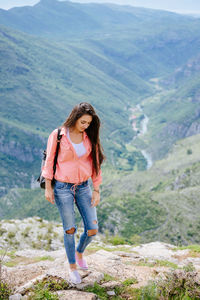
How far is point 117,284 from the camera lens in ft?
22.7

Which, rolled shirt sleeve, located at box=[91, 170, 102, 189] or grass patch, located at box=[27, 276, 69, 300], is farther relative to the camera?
rolled shirt sleeve, located at box=[91, 170, 102, 189]

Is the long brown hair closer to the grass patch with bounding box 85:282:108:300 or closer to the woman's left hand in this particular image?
the woman's left hand

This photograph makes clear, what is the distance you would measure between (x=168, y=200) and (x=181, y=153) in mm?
75680

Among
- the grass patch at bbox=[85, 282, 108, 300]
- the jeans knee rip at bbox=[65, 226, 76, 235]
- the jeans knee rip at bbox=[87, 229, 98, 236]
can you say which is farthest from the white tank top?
the grass patch at bbox=[85, 282, 108, 300]

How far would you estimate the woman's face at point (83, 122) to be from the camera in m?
6.48

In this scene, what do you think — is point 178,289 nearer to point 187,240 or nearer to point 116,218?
point 187,240

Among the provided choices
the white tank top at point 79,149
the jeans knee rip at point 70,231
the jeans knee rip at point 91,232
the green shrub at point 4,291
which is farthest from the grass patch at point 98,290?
the white tank top at point 79,149

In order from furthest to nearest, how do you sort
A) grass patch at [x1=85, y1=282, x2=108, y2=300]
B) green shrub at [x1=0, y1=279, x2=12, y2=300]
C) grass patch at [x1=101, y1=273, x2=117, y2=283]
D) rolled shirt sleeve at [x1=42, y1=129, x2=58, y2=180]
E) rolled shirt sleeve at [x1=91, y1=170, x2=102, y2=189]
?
grass patch at [x1=101, y1=273, x2=117, y2=283]
rolled shirt sleeve at [x1=91, y1=170, x2=102, y2=189]
grass patch at [x1=85, y1=282, x2=108, y2=300]
rolled shirt sleeve at [x1=42, y1=129, x2=58, y2=180]
green shrub at [x1=0, y1=279, x2=12, y2=300]

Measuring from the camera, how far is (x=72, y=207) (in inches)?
259

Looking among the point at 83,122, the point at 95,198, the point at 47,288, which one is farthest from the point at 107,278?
the point at 83,122

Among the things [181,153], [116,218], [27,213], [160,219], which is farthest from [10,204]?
[160,219]

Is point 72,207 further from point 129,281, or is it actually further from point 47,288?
point 129,281

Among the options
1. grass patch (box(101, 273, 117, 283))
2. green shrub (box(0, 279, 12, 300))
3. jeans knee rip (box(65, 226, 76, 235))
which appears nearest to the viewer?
green shrub (box(0, 279, 12, 300))

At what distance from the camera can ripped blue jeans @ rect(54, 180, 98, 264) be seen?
21.4 feet
